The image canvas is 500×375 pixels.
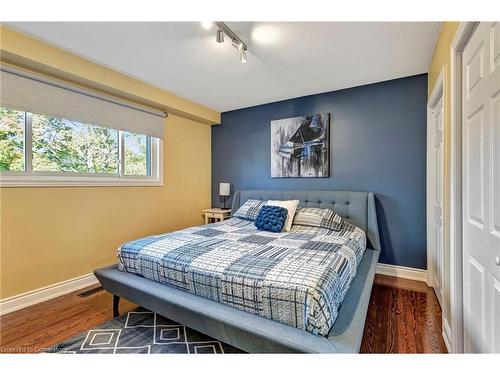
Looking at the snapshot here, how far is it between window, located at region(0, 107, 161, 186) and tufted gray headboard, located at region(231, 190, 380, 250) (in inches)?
79.1

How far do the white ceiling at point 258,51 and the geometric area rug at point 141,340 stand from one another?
240 centimetres

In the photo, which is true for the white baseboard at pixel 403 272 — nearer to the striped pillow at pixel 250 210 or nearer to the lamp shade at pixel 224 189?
the striped pillow at pixel 250 210

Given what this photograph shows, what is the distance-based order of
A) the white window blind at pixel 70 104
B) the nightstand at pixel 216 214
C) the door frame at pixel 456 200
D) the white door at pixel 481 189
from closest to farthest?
the white door at pixel 481 189, the door frame at pixel 456 200, the white window blind at pixel 70 104, the nightstand at pixel 216 214

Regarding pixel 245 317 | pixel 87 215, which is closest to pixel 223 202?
pixel 87 215

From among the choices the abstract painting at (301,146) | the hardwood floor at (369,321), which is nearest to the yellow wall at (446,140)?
the hardwood floor at (369,321)

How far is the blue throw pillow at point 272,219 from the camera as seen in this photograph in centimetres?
263

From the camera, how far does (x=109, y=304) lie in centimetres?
223

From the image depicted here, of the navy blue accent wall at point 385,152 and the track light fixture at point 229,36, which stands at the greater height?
the track light fixture at point 229,36

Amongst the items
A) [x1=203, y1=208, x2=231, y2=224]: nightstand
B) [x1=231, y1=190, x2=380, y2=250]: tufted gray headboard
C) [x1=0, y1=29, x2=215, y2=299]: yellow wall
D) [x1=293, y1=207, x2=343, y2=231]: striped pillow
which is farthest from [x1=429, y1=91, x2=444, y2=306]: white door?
[x1=0, y1=29, x2=215, y2=299]: yellow wall

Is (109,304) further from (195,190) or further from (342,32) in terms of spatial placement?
(342,32)

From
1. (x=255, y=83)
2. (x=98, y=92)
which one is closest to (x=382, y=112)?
(x=255, y=83)

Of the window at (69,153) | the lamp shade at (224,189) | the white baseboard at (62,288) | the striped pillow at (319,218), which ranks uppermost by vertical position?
the window at (69,153)

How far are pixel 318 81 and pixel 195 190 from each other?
8.36ft
